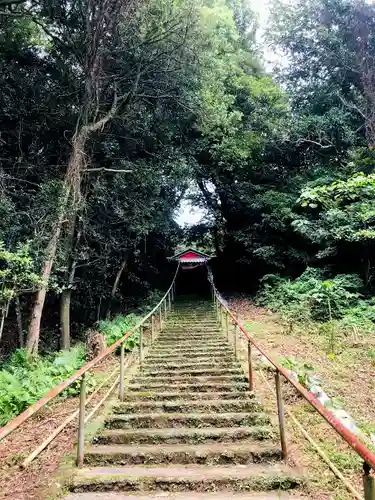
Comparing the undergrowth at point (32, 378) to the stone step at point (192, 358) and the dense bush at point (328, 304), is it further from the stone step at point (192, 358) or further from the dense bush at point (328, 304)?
the dense bush at point (328, 304)

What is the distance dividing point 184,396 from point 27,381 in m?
2.72

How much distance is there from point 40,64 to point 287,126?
928 centimetres

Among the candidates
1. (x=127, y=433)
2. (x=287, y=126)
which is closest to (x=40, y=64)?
(x=287, y=126)

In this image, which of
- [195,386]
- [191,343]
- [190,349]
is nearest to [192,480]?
[195,386]

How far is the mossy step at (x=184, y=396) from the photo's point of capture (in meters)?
4.85

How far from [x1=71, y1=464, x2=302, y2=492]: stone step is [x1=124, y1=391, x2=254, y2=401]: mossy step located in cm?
155

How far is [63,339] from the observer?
10.8 metres

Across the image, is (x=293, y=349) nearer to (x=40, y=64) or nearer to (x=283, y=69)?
(x=40, y=64)

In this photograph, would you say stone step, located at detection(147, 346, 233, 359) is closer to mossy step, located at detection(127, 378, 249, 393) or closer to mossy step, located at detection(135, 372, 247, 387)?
mossy step, located at detection(135, 372, 247, 387)

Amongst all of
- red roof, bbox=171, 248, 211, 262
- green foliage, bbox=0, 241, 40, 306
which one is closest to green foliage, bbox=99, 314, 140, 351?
green foliage, bbox=0, 241, 40, 306

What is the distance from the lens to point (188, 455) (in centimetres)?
355

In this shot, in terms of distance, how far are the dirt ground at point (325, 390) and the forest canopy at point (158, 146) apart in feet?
10.1

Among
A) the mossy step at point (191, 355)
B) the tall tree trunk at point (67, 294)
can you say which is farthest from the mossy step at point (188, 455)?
the tall tree trunk at point (67, 294)

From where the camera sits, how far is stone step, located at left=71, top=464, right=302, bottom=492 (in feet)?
10.1
